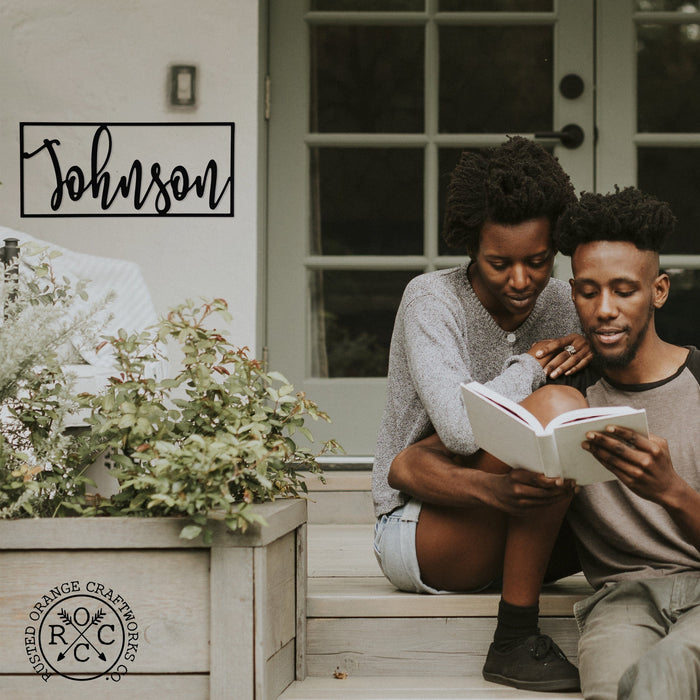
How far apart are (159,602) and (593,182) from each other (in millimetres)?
2422

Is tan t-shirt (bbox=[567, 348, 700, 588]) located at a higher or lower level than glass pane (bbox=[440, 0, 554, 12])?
lower

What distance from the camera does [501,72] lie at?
12.0 ft

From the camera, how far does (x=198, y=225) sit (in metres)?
3.54

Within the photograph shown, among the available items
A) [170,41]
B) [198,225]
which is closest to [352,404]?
[198,225]

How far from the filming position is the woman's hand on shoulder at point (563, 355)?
199 cm

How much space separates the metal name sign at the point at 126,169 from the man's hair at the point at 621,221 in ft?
6.03

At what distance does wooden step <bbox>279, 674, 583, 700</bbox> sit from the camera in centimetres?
189

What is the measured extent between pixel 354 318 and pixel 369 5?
1128 millimetres

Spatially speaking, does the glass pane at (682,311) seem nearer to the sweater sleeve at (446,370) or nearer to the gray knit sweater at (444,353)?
the gray knit sweater at (444,353)

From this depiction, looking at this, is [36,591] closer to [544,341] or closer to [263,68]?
[544,341]

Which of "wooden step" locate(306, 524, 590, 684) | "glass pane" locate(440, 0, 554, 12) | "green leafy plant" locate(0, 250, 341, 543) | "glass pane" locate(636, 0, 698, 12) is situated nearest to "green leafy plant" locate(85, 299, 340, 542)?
"green leafy plant" locate(0, 250, 341, 543)

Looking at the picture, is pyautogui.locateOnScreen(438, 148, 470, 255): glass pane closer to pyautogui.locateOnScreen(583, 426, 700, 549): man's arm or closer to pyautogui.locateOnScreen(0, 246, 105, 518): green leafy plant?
pyautogui.locateOnScreen(0, 246, 105, 518): green leafy plant

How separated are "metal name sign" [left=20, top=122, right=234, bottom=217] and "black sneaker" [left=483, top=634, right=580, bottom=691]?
2.05m

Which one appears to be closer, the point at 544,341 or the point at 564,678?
the point at 564,678
